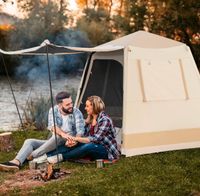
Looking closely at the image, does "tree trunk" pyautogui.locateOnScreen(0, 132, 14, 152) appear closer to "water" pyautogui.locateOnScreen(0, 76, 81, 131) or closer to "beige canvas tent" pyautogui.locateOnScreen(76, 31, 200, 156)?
"beige canvas tent" pyautogui.locateOnScreen(76, 31, 200, 156)

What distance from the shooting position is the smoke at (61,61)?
25172 mm

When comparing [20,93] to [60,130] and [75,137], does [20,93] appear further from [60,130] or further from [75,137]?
[75,137]

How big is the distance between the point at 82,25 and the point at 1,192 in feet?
69.7

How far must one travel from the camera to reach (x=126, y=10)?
2145cm

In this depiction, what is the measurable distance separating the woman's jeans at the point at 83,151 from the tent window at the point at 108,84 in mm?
1925

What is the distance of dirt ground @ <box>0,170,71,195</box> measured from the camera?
5348 mm

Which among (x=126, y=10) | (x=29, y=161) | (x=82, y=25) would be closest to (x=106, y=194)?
(x=29, y=161)

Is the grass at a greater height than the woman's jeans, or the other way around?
the woman's jeans

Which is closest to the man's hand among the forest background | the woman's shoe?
the woman's shoe

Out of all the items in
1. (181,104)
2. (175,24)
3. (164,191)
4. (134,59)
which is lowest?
(164,191)

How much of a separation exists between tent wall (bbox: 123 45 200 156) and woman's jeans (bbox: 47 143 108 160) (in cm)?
46

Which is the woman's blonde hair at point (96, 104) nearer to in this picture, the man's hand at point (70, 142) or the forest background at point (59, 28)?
the man's hand at point (70, 142)

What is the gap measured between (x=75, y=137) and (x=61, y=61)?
64.2 ft

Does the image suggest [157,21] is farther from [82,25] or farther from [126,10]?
[82,25]
